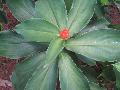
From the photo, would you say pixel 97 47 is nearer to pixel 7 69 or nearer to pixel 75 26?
pixel 75 26

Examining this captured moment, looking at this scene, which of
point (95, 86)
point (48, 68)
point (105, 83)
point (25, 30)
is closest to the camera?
point (25, 30)

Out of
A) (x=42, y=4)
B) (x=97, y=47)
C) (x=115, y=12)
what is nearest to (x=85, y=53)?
(x=97, y=47)

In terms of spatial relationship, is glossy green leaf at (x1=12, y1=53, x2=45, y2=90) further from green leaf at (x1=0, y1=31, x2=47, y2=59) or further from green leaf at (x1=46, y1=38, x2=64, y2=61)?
green leaf at (x1=46, y1=38, x2=64, y2=61)

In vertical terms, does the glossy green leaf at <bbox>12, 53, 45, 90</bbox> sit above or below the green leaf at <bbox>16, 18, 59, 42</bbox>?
below

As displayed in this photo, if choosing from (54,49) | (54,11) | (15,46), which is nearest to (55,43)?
(54,49)

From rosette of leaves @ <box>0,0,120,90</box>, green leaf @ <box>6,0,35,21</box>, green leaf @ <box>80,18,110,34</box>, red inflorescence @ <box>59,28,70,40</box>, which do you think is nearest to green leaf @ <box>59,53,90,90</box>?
rosette of leaves @ <box>0,0,120,90</box>

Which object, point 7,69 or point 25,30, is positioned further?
point 7,69
